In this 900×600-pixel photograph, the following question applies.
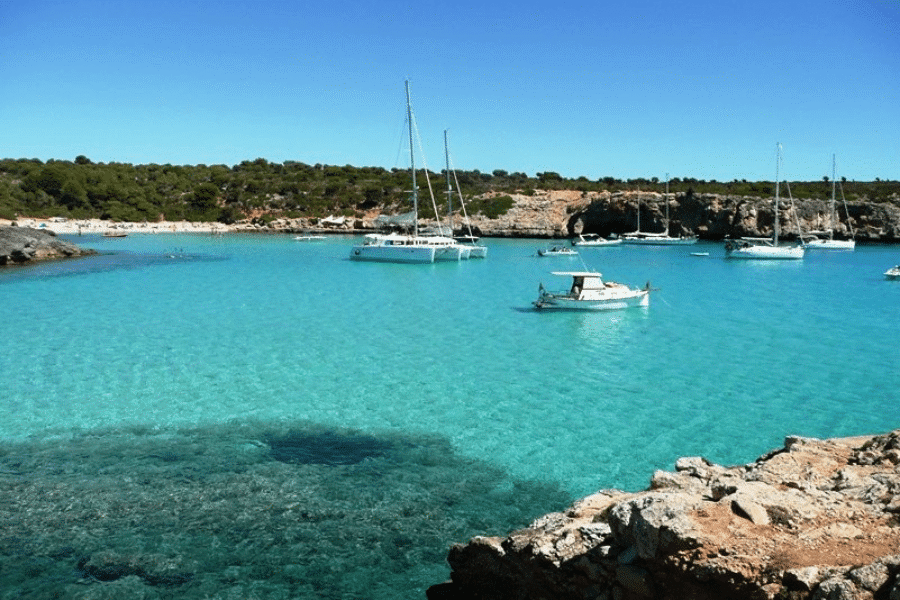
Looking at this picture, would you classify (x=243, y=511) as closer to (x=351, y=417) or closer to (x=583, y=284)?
(x=351, y=417)

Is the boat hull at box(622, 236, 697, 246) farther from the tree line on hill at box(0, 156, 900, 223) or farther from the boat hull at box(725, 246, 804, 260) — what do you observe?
the boat hull at box(725, 246, 804, 260)

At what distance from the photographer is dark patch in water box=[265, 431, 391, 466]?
1190cm

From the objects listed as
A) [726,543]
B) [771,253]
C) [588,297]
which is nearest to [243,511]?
[726,543]

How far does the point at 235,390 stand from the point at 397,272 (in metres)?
31.2

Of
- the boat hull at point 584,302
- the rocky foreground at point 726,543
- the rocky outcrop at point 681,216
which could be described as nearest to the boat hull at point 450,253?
the boat hull at point 584,302

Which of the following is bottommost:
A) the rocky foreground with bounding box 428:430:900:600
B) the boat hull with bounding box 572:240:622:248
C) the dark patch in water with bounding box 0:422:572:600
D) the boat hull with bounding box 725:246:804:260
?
the dark patch in water with bounding box 0:422:572:600

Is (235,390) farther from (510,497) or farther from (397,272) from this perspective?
(397,272)

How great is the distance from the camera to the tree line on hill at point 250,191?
92.7 metres

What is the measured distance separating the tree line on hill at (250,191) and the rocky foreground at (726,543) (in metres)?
83.0

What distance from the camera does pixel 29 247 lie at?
48906 millimetres

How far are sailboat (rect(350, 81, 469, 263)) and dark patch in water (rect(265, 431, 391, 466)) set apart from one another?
40.6m

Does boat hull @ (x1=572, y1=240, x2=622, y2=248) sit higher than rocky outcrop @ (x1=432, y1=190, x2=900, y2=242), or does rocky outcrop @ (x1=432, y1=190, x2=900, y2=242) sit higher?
rocky outcrop @ (x1=432, y1=190, x2=900, y2=242)

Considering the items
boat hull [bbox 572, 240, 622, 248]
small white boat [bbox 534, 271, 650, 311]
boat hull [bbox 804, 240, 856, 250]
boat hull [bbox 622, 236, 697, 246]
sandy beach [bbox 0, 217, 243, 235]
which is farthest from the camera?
sandy beach [bbox 0, 217, 243, 235]

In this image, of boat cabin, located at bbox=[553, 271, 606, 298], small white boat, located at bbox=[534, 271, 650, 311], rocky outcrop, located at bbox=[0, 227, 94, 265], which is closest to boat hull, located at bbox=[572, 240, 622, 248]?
small white boat, located at bbox=[534, 271, 650, 311]
